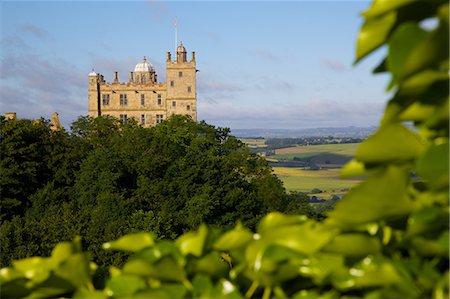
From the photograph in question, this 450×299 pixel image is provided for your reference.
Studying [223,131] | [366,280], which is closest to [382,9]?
[366,280]

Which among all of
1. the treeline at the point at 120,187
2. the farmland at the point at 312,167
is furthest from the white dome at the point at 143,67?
the treeline at the point at 120,187

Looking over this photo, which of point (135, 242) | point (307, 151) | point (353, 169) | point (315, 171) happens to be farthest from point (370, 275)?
point (307, 151)

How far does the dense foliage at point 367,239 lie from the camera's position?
1432mm

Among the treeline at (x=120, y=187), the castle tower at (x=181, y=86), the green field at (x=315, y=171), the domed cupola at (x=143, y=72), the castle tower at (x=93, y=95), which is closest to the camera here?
the treeline at (x=120, y=187)

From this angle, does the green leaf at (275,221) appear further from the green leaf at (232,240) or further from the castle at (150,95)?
the castle at (150,95)

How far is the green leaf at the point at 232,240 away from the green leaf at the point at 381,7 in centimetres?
62

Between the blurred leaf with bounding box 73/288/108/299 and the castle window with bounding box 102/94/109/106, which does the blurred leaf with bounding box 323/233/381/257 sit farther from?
the castle window with bounding box 102/94/109/106

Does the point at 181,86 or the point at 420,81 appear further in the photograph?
the point at 181,86

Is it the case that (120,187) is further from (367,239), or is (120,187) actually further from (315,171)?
(315,171)

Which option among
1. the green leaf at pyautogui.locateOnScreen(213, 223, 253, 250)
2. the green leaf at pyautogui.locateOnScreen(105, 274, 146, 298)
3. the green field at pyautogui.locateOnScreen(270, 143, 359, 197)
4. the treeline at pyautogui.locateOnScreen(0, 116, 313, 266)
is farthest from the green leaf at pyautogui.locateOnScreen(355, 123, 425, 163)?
the green field at pyautogui.locateOnScreen(270, 143, 359, 197)

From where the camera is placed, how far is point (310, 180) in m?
100

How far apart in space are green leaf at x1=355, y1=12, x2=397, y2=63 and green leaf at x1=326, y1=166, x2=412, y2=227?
0.91ft

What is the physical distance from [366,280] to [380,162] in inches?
10.5

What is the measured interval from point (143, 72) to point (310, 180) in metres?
35.2
